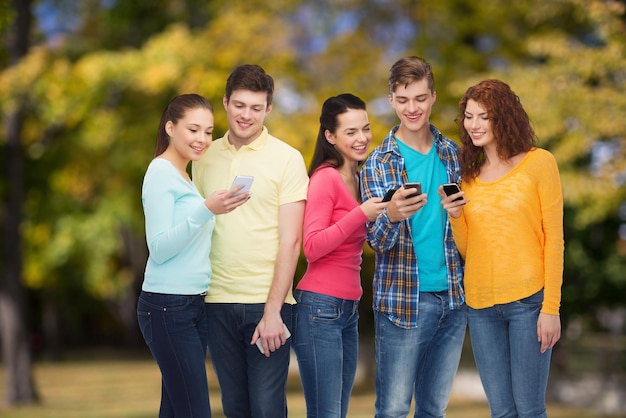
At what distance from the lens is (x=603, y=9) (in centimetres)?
1237

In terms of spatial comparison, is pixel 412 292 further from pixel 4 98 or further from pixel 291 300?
pixel 4 98

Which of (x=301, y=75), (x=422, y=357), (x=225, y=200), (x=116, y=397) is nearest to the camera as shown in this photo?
(x=225, y=200)

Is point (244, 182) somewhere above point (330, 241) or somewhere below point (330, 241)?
above

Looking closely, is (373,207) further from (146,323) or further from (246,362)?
(146,323)

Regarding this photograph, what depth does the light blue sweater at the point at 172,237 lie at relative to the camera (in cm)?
396

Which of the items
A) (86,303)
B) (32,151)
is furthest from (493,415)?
(86,303)

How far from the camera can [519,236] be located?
414cm

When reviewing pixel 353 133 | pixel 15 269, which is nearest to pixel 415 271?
pixel 353 133

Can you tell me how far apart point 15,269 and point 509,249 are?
16080 millimetres

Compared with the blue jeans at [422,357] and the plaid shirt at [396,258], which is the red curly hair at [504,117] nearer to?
the plaid shirt at [396,258]

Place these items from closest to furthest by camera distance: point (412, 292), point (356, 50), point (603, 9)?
1. point (412, 292)
2. point (603, 9)
3. point (356, 50)

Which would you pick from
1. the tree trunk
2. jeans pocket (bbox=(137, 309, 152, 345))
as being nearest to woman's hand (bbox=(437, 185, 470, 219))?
jeans pocket (bbox=(137, 309, 152, 345))

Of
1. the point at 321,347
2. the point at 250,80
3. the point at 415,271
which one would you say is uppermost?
the point at 250,80

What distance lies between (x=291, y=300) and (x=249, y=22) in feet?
47.9
